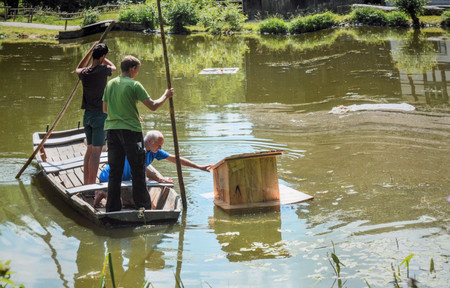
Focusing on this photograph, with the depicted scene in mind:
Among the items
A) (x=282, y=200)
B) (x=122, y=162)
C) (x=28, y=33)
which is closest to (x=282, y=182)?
(x=282, y=200)

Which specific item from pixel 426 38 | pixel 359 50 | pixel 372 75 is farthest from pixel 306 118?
pixel 426 38

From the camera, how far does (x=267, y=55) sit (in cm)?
2361

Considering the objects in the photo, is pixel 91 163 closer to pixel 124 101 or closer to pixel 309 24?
pixel 124 101

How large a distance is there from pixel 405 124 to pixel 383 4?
23.9 metres

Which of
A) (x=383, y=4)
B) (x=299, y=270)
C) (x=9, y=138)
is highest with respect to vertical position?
(x=383, y=4)

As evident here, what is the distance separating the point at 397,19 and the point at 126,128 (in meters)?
24.9

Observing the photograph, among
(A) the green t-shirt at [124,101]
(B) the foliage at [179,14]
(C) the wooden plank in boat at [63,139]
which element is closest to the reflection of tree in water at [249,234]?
(A) the green t-shirt at [124,101]

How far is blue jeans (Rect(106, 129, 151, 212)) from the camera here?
7.36 metres

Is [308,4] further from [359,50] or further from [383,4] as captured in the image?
[359,50]

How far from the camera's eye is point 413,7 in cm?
2959

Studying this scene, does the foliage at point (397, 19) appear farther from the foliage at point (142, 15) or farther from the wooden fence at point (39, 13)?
the wooden fence at point (39, 13)

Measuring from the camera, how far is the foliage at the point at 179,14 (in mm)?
34469

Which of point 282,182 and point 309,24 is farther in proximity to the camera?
point 309,24

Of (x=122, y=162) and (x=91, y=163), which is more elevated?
(x=122, y=162)
